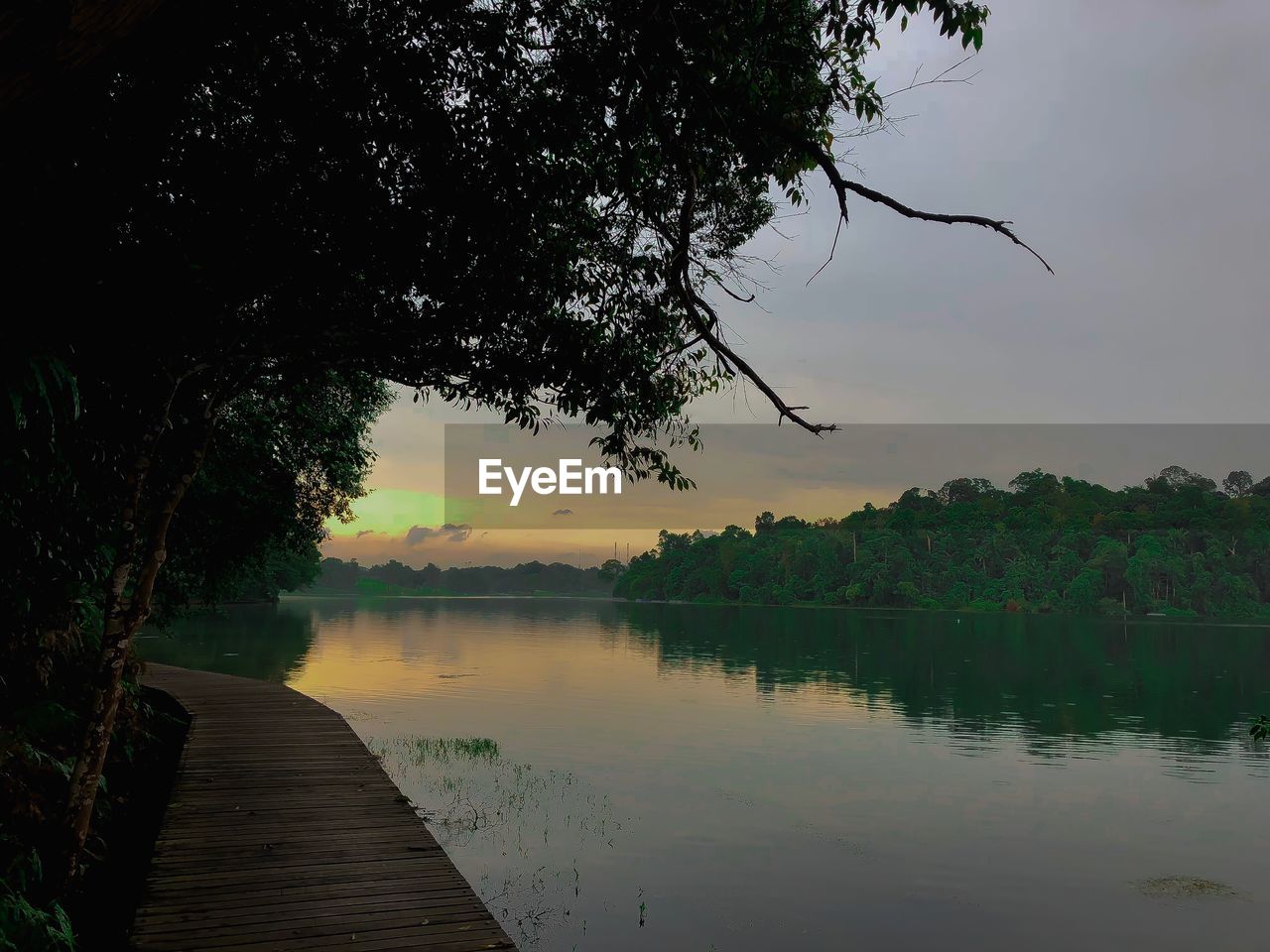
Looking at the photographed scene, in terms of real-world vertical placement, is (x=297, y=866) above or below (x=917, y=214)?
below

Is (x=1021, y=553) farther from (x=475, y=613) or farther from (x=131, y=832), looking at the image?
(x=131, y=832)

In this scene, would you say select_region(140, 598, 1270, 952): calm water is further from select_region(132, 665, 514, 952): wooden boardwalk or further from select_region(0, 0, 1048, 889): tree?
select_region(0, 0, 1048, 889): tree

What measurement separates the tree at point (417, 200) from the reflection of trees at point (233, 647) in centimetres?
1741

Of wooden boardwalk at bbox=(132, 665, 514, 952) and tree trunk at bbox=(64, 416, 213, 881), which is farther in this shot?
tree trunk at bbox=(64, 416, 213, 881)

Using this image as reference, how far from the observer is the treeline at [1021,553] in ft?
327

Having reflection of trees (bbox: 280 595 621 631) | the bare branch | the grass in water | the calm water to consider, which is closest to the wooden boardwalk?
the calm water

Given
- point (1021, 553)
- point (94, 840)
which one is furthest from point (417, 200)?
point (1021, 553)

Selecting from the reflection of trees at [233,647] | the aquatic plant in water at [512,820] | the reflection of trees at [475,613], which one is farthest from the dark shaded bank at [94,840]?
the reflection of trees at [475,613]

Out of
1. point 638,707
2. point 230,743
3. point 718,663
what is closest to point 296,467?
point 230,743

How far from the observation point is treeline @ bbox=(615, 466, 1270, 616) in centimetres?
9956

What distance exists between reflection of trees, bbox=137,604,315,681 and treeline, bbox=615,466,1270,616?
7584 centimetres

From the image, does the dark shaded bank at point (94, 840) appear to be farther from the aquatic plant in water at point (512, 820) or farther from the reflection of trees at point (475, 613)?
the reflection of trees at point (475, 613)

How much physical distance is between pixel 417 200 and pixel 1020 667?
42.8m

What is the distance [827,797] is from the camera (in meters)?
17.7
